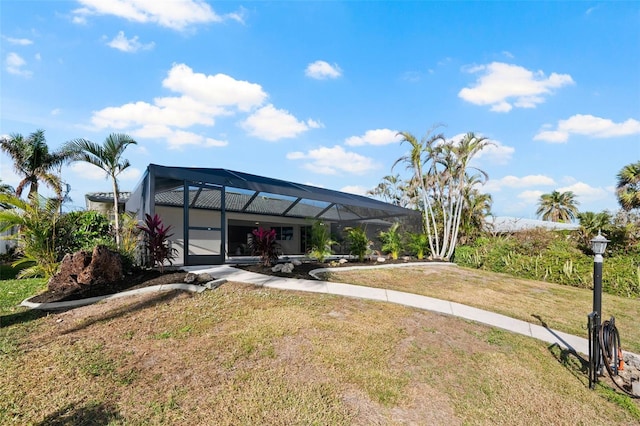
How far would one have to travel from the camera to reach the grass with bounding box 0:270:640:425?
2.94m

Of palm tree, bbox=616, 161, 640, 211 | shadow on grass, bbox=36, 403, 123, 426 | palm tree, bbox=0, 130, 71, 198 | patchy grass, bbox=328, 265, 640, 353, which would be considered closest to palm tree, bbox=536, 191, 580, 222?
palm tree, bbox=616, 161, 640, 211

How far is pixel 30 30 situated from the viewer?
6402mm

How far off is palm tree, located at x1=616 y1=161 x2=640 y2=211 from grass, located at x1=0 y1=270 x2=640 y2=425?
13192 mm

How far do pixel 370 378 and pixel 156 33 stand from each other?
879 cm

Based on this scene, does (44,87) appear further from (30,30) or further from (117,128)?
(117,128)

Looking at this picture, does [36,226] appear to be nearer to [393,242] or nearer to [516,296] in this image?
[393,242]

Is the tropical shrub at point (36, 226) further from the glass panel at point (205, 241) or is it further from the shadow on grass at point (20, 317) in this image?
the glass panel at point (205, 241)

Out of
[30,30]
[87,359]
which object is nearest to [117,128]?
[30,30]

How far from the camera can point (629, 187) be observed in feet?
47.9

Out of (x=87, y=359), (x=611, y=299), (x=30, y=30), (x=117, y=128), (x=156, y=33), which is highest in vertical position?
(x=156, y=33)

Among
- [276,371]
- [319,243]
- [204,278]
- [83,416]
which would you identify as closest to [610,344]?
[276,371]

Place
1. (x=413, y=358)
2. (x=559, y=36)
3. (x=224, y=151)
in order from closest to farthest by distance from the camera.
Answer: (x=413, y=358) < (x=559, y=36) < (x=224, y=151)

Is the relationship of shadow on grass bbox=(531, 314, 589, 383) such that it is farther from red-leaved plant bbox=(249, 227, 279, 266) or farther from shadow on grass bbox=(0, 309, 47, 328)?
shadow on grass bbox=(0, 309, 47, 328)

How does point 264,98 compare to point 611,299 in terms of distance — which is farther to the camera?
point 264,98
